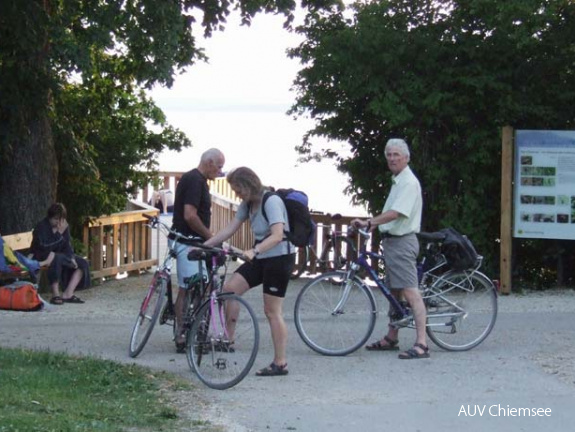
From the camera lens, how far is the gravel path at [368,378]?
7.39m

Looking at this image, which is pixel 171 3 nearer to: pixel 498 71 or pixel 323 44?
pixel 323 44

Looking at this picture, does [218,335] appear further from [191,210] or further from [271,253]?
[191,210]

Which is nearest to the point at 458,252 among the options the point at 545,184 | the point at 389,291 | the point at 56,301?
the point at 389,291

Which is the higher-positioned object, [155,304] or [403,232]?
[403,232]

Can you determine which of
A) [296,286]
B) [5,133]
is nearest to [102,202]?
[5,133]

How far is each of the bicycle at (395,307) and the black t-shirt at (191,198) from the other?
1.12 m

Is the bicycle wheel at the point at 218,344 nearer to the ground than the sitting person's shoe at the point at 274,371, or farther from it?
farther from it

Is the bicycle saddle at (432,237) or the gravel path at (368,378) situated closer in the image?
the gravel path at (368,378)

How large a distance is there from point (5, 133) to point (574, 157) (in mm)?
6987

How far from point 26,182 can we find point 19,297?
3.66m

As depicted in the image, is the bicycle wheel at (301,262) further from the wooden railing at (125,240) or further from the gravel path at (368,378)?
the gravel path at (368,378)

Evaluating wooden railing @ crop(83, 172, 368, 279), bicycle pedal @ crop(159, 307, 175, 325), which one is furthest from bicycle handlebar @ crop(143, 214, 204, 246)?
wooden railing @ crop(83, 172, 368, 279)

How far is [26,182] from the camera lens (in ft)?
50.9

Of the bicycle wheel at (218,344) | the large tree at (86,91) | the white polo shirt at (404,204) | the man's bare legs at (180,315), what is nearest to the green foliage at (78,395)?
the bicycle wheel at (218,344)
